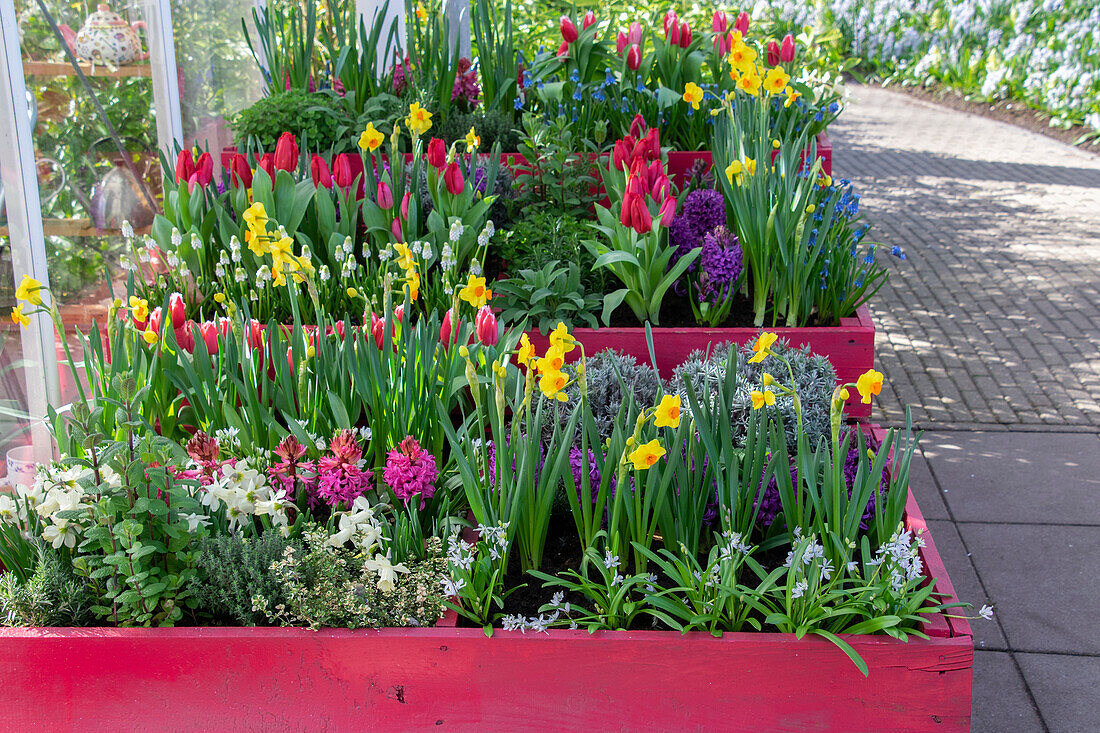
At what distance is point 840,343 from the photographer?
2.66 meters

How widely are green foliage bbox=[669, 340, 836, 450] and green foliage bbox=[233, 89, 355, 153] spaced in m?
1.94

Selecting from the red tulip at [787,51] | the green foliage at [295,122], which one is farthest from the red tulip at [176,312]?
the red tulip at [787,51]

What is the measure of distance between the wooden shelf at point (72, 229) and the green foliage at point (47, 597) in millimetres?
1194

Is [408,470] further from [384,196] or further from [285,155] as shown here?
[285,155]

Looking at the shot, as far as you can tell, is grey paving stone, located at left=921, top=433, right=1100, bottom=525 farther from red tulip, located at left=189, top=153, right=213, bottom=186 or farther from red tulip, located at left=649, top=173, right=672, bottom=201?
red tulip, located at left=189, top=153, right=213, bottom=186

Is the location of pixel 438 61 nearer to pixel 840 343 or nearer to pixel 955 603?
pixel 840 343

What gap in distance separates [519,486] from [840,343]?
136 centimetres

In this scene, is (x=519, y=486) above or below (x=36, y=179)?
below

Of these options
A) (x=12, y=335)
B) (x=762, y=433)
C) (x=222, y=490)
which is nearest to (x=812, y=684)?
(x=762, y=433)

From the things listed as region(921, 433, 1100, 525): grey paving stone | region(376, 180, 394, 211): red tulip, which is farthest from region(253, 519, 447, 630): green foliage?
region(921, 433, 1100, 525): grey paving stone

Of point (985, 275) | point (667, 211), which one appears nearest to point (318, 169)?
point (667, 211)

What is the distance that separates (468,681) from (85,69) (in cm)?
232

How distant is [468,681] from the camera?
1.63 metres

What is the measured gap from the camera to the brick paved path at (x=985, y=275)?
3.85 metres
